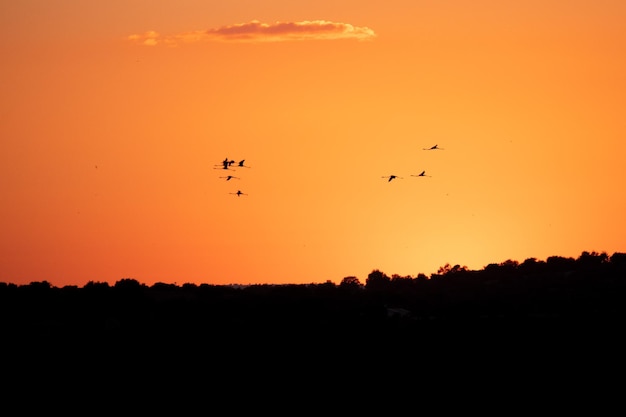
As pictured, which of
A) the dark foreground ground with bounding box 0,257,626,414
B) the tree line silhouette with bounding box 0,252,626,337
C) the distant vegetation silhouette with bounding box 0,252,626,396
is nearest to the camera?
the dark foreground ground with bounding box 0,257,626,414

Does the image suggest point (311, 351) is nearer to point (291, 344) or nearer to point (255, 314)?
point (291, 344)

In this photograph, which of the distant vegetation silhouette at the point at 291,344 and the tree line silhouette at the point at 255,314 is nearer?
the distant vegetation silhouette at the point at 291,344

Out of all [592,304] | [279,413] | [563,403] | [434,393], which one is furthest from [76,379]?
[592,304]

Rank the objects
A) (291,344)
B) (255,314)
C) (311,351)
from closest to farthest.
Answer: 1. (311,351)
2. (291,344)
3. (255,314)

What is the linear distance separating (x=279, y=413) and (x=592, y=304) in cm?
5709

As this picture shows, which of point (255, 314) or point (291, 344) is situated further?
point (255, 314)

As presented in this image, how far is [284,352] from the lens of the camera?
Answer: 166500mm

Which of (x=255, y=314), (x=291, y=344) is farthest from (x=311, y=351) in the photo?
(x=255, y=314)

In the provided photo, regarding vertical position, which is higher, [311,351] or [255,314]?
[255,314]

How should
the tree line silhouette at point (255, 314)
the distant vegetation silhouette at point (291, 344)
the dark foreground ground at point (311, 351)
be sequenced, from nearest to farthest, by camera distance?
the dark foreground ground at point (311, 351), the distant vegetation silhouette at point (291, 344), the tree line silhouette at point (255, 314)

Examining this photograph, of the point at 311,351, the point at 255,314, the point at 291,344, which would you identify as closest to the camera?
the point at 311,351

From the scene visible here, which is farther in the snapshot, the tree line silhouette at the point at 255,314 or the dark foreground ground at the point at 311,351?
the tree line silhouette at the point at 255,314

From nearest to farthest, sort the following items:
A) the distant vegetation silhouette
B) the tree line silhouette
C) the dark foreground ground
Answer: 1. the dark foreground ground
2. the distant vegetation silhouette
3. the tree line silhouette

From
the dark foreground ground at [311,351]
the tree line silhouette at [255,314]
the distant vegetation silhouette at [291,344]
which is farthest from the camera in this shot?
the tree line silhouette at [255,314]
